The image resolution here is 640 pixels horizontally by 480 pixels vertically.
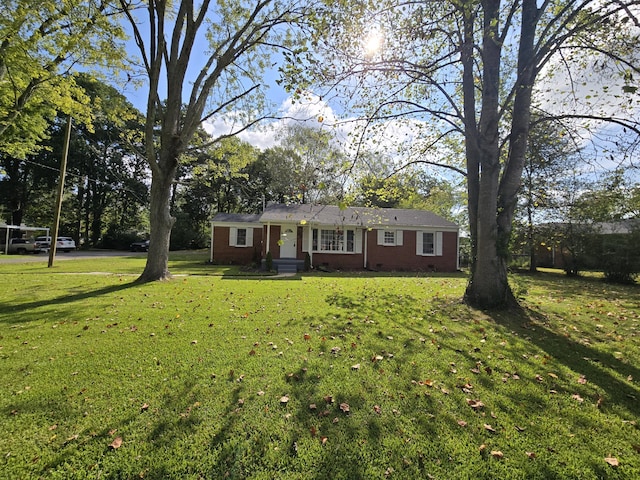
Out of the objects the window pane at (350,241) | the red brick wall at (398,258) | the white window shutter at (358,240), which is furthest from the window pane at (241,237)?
the white window shutter at (358,240)

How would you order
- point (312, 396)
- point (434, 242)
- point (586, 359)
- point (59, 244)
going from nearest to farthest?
point (312, 396) < point (586, 359) < point (434, 242) < point (59, 244)

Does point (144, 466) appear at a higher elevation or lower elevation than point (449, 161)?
lower

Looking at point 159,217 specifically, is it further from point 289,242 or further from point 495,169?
point 495,169

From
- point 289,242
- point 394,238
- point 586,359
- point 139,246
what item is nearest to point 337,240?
point 289,242

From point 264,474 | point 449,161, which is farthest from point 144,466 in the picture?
point 449,161

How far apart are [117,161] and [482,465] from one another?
1771 inches

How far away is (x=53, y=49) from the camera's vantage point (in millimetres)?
10016

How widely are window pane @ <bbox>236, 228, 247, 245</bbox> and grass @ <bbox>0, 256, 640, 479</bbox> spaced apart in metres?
13.6

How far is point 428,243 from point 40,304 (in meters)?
18.4

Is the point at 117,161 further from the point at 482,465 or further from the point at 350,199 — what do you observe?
the point at 482,465

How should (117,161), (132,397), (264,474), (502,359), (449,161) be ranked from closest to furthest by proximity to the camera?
(264,474) → (132,397) → (502,359) → (449,161) → (117,161)

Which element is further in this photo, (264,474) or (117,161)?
(117,161)

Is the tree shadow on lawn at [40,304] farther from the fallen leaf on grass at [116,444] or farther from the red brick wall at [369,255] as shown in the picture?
the red brick wall at [369,255]

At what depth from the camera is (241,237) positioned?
1977 centimetres
